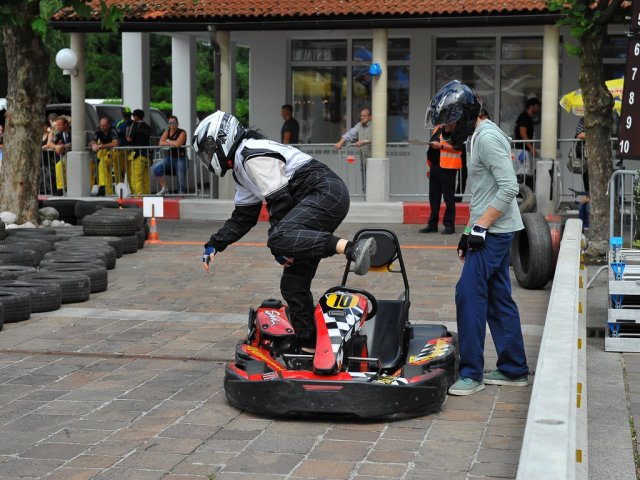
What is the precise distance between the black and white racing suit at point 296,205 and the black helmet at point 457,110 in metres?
0.75

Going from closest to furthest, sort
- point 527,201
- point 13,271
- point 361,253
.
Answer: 1. point 361,253
2. point 13,271
3. point 527,201

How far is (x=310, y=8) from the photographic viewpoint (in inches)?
795

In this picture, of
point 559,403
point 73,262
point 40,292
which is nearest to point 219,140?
point 559,403

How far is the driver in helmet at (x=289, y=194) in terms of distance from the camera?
6.66m

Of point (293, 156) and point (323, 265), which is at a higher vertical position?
point (293, 156)

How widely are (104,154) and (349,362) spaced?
15052 mm

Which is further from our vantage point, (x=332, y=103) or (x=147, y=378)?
(x=332, y=103)

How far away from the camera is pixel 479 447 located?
5934mm

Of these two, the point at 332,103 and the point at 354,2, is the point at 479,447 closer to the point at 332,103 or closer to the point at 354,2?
the point at 354,2

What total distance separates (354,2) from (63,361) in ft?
43.5

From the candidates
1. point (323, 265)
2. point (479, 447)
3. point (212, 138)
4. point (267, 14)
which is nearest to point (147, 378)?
point (212, 138)

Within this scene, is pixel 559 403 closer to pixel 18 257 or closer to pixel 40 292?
pixel 40 292

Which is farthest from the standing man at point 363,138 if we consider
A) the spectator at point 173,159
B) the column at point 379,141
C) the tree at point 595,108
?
the tree at point 595,108

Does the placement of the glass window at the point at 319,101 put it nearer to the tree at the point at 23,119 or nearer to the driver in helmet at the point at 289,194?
the tree at the point at 23,119
